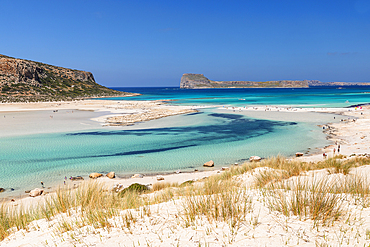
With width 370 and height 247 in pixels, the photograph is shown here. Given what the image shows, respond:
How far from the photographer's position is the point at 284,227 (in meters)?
3.56

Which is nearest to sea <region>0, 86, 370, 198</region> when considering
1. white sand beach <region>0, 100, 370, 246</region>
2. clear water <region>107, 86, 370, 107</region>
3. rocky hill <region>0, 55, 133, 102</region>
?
white sand beach <region>0, 100, 370, 246</region>

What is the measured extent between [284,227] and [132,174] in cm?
899

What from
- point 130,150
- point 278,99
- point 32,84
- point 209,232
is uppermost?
point 32,84

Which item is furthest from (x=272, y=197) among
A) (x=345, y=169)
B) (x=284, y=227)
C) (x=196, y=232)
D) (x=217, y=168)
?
(x=217, y=168)

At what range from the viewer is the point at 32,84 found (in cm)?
8088

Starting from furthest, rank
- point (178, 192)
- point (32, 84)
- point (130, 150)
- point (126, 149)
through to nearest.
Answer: point (32, 84), point (126, 149), point (130, 150), point (178, 192)

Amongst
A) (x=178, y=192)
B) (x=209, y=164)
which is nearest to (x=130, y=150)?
(x=209, y=164)

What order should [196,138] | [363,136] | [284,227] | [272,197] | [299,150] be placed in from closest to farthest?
[284,227] → [272,197] → [299,150] → [363,136] → [196,138]

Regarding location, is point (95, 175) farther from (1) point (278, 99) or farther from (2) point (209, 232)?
(1) point (278, 99)

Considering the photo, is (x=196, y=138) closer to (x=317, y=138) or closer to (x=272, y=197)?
(x=317, y=138)

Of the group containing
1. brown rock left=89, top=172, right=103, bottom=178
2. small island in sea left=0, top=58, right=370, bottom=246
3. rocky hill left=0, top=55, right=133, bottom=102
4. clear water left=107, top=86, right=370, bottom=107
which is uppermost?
rocky hill left=0, top=55, right=133, bottom=102

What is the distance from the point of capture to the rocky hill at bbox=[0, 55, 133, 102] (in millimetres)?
70438

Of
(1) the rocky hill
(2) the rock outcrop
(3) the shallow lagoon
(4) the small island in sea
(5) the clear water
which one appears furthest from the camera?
(1) the rocky hill

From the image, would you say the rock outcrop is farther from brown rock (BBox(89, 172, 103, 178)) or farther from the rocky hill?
the rocky hill
